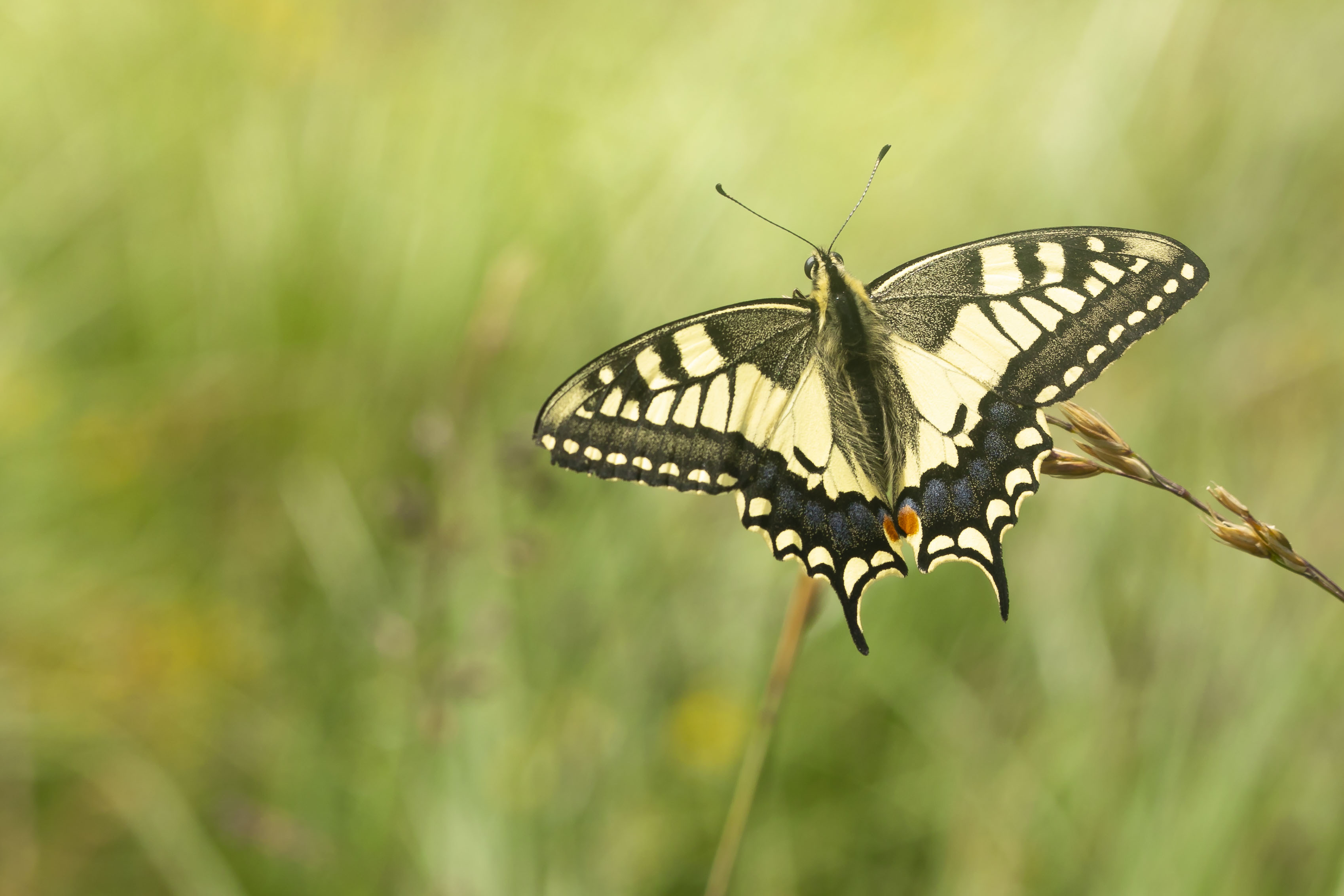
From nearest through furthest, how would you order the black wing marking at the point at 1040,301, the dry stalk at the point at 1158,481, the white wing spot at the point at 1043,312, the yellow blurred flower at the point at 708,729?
the dry stalk at the point at 1158,481, the black wing marking at the point at 1040,301, the white wing spot at the point at 1043,312, the yellow blurred flower at the point at 708,729

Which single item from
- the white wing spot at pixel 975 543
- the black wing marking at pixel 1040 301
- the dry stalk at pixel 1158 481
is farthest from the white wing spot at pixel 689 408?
the dry stalk at pixel 1158 481

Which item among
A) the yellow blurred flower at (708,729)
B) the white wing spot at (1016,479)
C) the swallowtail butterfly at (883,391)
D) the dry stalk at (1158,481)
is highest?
the swallowtail butterfly at (883,391)

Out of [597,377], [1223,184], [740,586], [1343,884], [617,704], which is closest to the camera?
[1343,884]

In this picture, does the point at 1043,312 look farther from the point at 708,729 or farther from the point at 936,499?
the point at 708,729

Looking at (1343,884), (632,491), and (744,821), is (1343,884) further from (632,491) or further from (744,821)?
(632,491)

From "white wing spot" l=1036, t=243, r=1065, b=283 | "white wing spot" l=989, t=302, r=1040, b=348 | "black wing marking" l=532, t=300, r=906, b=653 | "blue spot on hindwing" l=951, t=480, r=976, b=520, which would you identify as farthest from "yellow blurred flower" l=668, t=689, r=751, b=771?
"white wing spot" l=1036, t=243, r=1065, b=283

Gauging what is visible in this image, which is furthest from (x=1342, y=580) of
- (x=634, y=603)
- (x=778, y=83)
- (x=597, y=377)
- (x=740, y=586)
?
(x=778, y=83)

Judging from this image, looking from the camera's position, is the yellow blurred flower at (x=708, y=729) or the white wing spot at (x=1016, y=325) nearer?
the white wing spot at (x=1016, y=325)

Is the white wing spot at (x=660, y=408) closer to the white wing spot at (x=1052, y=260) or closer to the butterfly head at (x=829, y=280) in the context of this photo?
the butterfly head at (x=829, y=280)

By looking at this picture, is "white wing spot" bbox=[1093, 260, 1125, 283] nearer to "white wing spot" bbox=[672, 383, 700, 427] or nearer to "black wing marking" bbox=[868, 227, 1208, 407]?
"black wing marking" bbox=[868, 227, 1208, 407]
